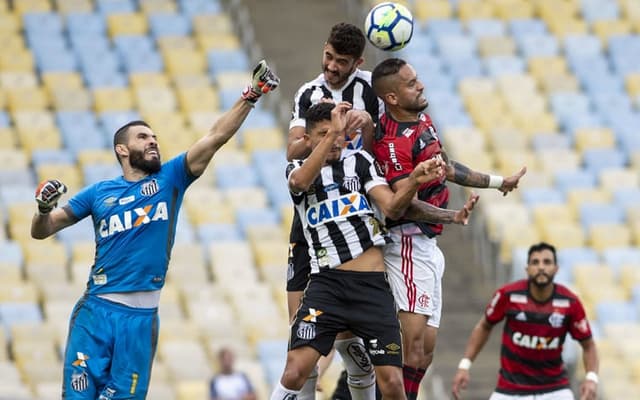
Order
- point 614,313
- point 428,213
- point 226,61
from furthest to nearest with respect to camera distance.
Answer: point 226,61 < point 614,313 < point 428,213

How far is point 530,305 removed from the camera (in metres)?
11.4

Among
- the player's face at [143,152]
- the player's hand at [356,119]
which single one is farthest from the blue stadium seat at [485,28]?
the player's hand at [356,119]

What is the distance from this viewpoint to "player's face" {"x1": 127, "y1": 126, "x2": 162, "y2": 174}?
29.4 feet

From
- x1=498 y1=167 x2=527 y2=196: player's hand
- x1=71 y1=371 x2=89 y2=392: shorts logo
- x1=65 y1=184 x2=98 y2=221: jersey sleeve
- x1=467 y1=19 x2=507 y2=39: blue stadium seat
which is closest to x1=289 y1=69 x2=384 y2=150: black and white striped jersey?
x1=498 y1=167 x2=527 y2=196: player's hand

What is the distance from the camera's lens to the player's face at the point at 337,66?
873cm

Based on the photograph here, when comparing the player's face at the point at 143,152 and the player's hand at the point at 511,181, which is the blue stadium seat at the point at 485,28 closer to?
the player's hand at the point at 511,181

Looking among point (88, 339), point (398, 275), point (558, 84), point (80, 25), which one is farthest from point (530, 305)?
point (80, 25)

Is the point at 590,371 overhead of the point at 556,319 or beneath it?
beneath

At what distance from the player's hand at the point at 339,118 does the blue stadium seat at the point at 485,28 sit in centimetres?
1195

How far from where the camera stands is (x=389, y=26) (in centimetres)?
874

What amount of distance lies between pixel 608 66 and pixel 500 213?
4586 mm

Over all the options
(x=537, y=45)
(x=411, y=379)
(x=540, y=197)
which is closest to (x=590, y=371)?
(x=411, y=379)

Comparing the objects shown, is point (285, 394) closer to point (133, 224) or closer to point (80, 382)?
point (80, 382)

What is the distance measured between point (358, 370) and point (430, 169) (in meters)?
1.62
